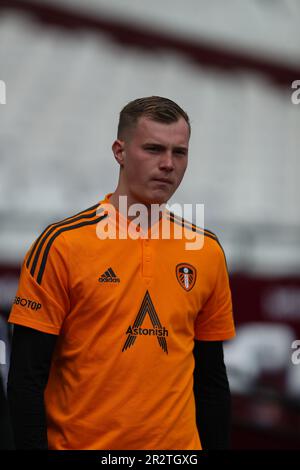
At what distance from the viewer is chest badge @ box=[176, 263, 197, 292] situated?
200cm

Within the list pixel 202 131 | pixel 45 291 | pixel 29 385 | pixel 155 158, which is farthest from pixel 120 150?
pixel 202 131

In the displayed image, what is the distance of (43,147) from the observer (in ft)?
22.8

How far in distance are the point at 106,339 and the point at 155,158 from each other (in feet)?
1.34

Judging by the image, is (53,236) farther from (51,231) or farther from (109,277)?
(109,277)

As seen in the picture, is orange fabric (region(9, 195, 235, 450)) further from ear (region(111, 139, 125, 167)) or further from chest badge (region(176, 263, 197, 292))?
ear (region(111, 139, 125, 167))

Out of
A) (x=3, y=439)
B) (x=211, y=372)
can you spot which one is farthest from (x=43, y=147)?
(x=3, y=439)

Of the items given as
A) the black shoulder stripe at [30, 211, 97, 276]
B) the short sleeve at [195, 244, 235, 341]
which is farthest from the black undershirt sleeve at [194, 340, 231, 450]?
the black shoulder stripe at [30, 211, 97, 276]

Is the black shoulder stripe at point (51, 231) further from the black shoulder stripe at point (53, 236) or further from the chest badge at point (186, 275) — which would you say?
the chest badge at point (186, 275)

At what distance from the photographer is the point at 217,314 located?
2.09 meters

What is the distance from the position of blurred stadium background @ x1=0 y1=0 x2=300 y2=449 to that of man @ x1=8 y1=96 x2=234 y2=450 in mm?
2216

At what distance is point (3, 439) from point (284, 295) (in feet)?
16.0

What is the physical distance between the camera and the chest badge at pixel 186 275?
200 centimetres

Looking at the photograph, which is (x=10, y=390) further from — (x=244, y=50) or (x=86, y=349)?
(x=244, y=50)

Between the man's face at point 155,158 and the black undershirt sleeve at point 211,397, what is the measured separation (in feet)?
1.41
